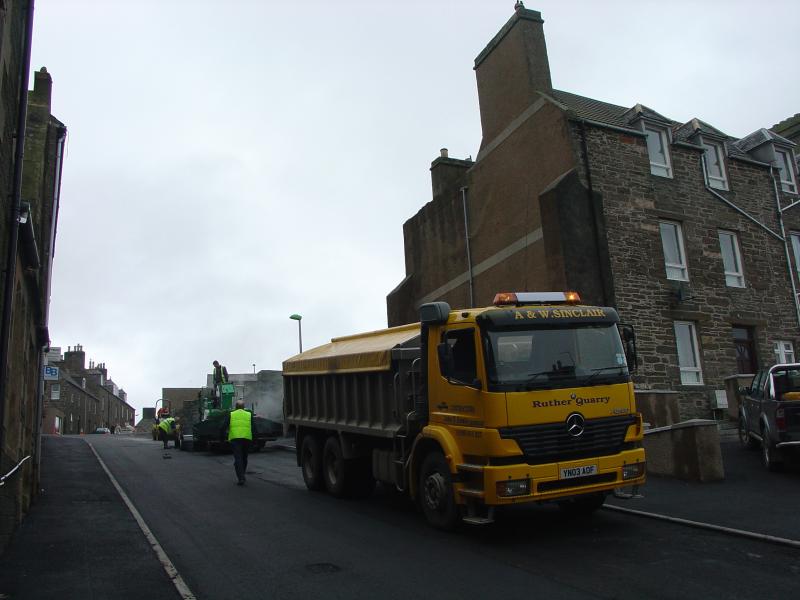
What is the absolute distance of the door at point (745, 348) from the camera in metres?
20.2

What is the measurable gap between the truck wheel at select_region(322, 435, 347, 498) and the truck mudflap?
4.01m

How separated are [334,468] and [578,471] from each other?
5403mm

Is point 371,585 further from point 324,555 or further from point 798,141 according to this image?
point 798,141

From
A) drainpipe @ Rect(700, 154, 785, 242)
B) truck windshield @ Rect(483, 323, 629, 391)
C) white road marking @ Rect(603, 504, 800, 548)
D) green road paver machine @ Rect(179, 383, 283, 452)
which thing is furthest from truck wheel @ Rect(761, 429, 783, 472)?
green road paver machine @ Rect(179, 383, 283, 452)

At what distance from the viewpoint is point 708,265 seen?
19984 millimetres

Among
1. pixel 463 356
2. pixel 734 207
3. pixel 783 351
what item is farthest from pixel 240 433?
pixel 783 351

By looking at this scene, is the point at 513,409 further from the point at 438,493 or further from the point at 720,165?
the point at 720,165

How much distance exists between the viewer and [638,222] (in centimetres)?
1866

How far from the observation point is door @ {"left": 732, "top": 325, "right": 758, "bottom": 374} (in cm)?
2020

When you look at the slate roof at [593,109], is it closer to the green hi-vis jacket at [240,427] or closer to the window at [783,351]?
the window at [783,351]

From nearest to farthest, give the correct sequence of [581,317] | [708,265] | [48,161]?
[581,317]
[48,161]
[708,265]

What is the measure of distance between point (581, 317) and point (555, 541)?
2688 millimetres

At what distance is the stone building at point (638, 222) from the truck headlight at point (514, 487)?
1055 cm

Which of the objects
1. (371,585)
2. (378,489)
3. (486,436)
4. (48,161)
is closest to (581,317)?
(486,436)
